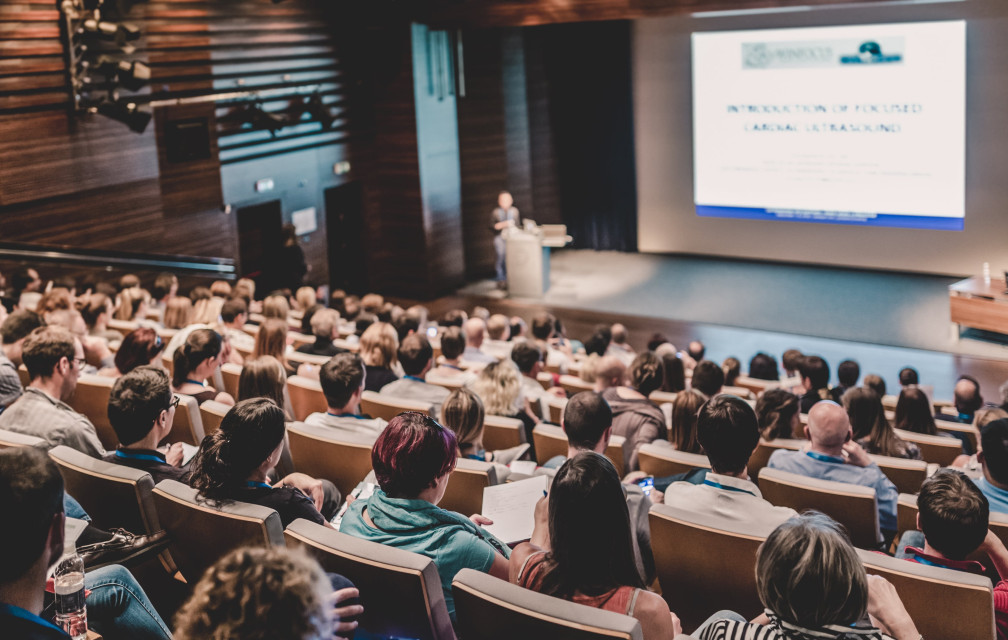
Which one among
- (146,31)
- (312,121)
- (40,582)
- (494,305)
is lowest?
(494,305)

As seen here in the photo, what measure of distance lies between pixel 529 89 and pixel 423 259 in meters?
3.50

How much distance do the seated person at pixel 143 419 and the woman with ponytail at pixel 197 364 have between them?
45.1 inches

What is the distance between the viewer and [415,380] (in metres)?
5.25

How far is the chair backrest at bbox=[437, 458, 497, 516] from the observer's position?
3.42m

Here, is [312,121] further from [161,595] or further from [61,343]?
[161,595]

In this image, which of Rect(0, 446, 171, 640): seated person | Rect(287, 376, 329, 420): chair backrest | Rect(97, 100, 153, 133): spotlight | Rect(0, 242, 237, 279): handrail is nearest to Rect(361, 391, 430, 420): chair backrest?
Rect(287, 376, 329, 420): chair backrest

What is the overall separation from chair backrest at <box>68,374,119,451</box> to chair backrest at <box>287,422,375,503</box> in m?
1.04

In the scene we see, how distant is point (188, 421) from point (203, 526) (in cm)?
152

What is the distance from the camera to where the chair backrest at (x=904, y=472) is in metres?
4.11

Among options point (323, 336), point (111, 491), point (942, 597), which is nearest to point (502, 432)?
point (111, 491)

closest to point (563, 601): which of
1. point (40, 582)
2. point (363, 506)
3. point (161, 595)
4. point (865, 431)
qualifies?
point (363, 506)

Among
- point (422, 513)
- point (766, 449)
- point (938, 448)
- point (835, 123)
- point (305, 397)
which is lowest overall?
point (938, 448)

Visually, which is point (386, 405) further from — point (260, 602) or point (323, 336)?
point (260, 602)

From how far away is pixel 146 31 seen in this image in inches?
373
